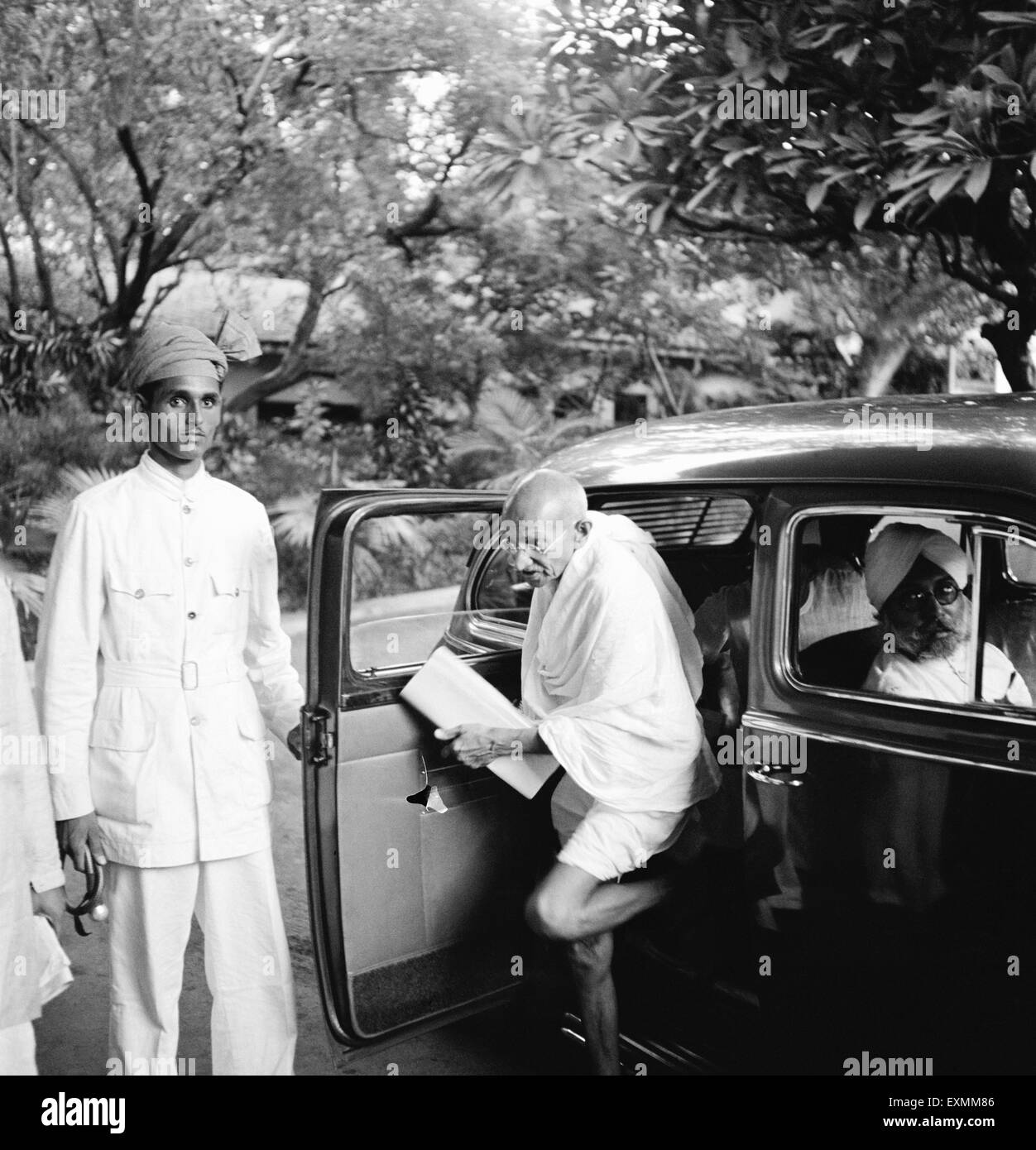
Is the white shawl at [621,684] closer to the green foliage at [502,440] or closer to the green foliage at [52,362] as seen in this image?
the green foliage at [52,362]

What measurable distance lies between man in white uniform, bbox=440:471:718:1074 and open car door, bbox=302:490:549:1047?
20 cm

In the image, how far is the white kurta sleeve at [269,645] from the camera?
309 centimetres

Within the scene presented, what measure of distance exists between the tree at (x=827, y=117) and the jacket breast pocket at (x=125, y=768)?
352 cm

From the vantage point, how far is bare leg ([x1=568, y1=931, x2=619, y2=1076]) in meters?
3.21

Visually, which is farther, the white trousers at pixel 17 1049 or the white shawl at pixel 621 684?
the white shawl at pixel 621 684

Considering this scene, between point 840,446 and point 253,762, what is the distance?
1.66 metres

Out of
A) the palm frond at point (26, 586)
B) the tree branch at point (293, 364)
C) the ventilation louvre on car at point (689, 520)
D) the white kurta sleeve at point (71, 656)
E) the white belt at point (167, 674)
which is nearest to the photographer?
the white kurta sleeve at point (71, 656)

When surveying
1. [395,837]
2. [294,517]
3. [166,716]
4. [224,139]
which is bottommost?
[395,837]

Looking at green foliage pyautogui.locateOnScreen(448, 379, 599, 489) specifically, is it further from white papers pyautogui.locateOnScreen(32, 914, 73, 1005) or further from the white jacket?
white papers pyautogui.locateOnScreen(32, 914, 73, 1005)

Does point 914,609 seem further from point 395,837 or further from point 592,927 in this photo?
point 395,837

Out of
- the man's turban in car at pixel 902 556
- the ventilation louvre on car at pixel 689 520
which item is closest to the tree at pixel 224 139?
the ventilation louvre on car at pixel 689 520

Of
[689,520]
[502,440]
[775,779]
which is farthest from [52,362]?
[775,779]

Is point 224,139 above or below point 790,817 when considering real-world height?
above

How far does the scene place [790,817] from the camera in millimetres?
2973
